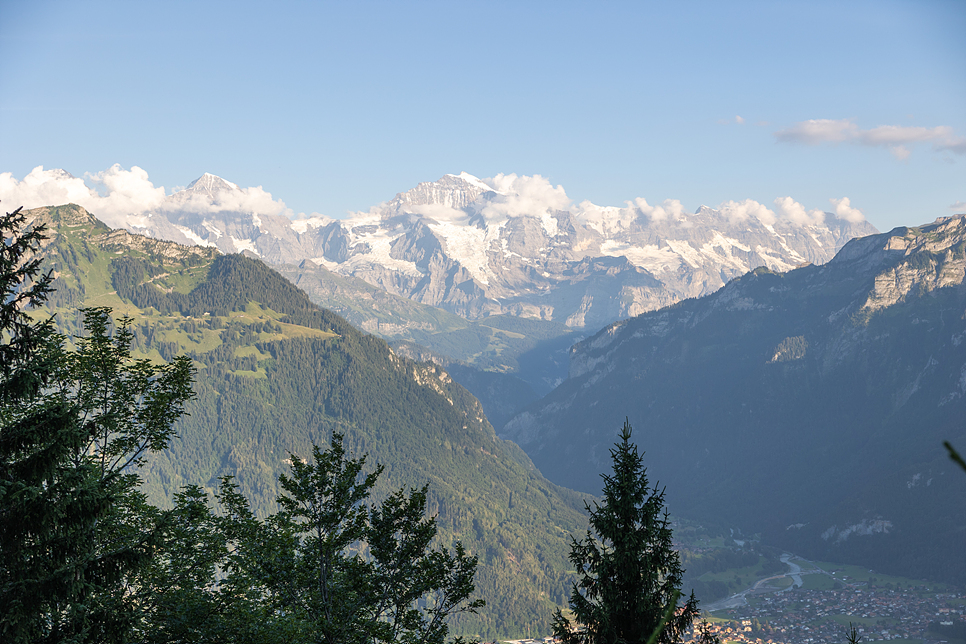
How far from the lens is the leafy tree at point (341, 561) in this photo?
32344 mm

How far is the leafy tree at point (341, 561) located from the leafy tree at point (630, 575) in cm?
700

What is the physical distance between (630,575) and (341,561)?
1339cm

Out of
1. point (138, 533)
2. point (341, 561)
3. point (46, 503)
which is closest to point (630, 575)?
point (341, 561)

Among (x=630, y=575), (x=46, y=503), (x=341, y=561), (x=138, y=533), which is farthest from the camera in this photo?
(x=341, y=561)

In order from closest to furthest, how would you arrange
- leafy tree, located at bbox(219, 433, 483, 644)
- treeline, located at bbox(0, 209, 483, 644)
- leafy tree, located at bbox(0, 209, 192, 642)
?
leafy tree, located at bbox(0, 209, 192, 642)
treeline, located at bbox(0, 209, 483, 644)
leafy tree, located at bbox(219, 433, 483, 644)

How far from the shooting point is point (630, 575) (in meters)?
30.8

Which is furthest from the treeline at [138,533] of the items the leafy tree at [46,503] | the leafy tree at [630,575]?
the leafy tree at [630,575]

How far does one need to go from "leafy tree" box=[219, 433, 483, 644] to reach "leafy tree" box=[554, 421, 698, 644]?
7.00 metres

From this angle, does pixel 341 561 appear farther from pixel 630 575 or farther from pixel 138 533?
pixel 630 575

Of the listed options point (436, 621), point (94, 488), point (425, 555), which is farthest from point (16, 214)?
point (436, 621)

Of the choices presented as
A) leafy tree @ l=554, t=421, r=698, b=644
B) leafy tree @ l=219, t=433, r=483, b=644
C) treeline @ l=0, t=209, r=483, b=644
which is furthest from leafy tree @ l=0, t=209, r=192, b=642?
leafy tree @ l=554, t=421, r=698, b=644

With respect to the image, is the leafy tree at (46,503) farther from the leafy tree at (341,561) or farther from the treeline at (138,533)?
the leafy tree at (341,561)

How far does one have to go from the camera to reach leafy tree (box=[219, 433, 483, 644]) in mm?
32344

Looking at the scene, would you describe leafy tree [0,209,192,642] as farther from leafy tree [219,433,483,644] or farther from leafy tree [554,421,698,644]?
leafy tree [554,421,698,644]
